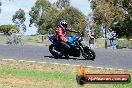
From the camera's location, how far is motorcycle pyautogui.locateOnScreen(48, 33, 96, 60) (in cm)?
1669

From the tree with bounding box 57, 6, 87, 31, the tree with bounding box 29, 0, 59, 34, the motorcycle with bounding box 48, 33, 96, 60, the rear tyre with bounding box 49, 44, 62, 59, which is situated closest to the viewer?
the motorcycle with bounding box 48, 33, 96, 60

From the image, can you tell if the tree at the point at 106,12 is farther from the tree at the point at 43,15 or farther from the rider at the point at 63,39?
the rider at the point at 63,39

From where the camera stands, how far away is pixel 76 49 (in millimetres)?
17031

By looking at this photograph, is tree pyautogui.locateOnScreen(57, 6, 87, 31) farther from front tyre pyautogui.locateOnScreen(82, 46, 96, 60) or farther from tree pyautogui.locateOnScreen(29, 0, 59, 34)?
front tyre pyautogui.locateOnScreen(82, 46, 96, 60)

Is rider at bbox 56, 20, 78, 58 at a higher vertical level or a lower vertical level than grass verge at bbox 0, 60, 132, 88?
higher

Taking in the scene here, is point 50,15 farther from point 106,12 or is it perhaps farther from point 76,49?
point 76,49

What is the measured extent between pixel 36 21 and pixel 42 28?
570cm

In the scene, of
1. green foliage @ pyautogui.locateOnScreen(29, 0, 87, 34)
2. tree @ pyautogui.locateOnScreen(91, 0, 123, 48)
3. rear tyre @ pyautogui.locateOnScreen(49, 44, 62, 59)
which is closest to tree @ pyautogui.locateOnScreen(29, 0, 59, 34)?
green foliage @ pyautogui.locateOnScreen(29, 0, 87, 34)

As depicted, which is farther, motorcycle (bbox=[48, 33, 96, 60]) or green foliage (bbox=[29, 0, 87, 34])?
green foliage (bbox=[29, 0, 87, 34])

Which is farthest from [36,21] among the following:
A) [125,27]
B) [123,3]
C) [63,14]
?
[123,3]

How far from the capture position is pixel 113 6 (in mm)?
56844

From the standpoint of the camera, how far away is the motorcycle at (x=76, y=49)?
16688 millimetres

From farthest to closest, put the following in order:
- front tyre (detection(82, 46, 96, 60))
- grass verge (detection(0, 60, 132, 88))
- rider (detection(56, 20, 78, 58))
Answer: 1. rider (detection(56, 20, 78, 58))
2. front tyre (detection(82, 46, 96, 60))
3. grass verge (detection(0, 60, 132, 88))

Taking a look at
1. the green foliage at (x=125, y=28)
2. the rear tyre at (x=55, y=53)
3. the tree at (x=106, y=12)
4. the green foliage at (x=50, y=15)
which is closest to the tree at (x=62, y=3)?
the green foliage at (x=50, y=15)
